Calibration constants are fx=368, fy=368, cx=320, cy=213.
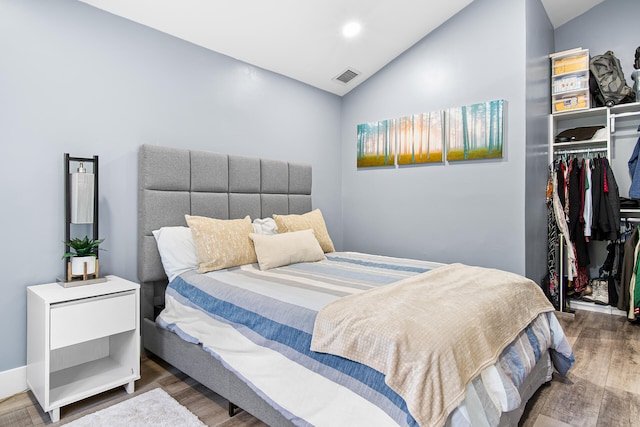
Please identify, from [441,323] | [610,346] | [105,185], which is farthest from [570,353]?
[105,185]

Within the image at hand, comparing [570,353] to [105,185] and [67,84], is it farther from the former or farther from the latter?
[67,84]

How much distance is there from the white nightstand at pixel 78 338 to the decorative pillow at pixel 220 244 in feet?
1.56

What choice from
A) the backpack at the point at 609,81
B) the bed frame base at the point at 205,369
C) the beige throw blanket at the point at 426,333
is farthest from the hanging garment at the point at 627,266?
the bed frame base at the point at 205,369

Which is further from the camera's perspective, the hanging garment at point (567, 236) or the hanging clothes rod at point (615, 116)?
the hanging garment at point (567, 236)

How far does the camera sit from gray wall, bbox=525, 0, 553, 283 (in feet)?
10.8

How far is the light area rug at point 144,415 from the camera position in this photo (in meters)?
1.84

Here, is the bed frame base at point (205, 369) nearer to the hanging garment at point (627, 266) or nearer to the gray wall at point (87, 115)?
the gray wall at point (87, 115)

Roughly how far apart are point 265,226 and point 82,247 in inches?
53.8

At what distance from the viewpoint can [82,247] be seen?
7.34 ft

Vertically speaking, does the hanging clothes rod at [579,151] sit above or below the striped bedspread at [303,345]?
above

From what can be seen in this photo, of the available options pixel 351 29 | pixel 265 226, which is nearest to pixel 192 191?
pixel 265 226

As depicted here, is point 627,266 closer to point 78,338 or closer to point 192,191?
point 192,191

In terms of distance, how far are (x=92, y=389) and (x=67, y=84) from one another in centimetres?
187

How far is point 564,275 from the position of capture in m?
3.92
